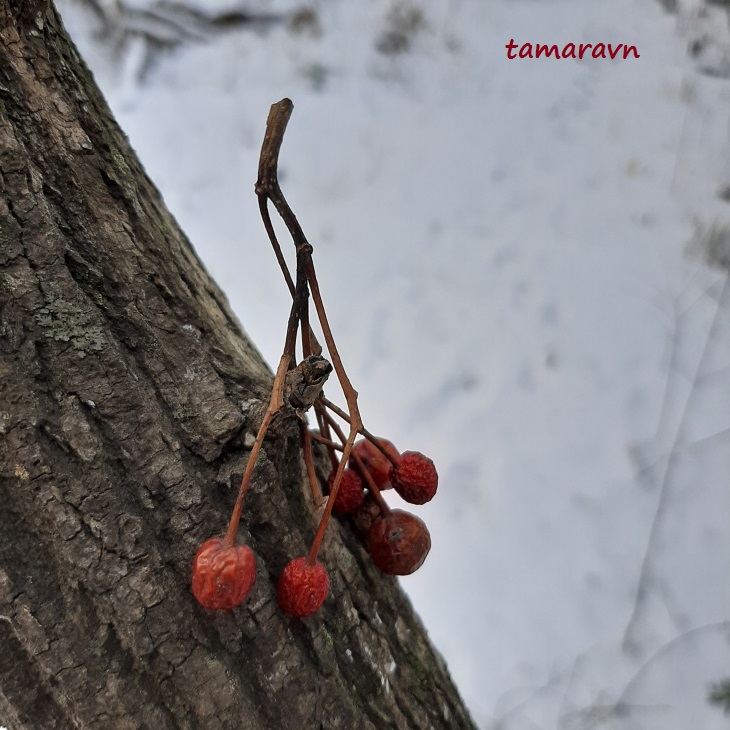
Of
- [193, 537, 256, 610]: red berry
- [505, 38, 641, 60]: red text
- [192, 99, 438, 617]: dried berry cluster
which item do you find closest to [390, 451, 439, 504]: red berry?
[192, 99, 438, 617]: dried berry cluster

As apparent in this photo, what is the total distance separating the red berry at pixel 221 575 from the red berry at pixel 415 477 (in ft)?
0.69

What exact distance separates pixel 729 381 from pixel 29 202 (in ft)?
5.73

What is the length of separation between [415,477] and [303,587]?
18 cm

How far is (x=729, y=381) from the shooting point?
5.72ft

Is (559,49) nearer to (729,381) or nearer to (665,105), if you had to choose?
(665,105)

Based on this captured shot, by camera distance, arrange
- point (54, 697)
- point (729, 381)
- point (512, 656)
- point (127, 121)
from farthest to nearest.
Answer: point (127, 121), point (729, 381), point (512, 656), point (54, 697)

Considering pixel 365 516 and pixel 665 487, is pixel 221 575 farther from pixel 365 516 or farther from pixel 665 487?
pixel 665 487

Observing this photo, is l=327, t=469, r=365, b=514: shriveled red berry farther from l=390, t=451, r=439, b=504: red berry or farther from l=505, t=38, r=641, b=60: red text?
l=505, t=38, r=641, b=60: red text

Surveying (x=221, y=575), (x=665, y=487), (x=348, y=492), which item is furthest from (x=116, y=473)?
(x=665, y=487)

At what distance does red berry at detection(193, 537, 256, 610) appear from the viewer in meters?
0.49

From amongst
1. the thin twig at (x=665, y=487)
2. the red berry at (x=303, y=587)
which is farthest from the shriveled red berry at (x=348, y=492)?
the thin twig at (x=665, y=487)

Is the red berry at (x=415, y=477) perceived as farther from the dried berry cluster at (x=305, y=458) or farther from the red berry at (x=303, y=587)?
the red berry at (x=303, y=587)

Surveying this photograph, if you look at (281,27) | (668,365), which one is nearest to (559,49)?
(281,27)

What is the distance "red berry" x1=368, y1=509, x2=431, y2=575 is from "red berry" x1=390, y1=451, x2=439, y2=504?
3cm
